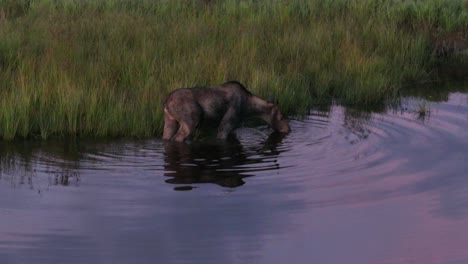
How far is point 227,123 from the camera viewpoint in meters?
11.2

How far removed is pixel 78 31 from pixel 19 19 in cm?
185

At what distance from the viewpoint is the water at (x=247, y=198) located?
22.7 feet

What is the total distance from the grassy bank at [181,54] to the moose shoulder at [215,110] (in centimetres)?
59

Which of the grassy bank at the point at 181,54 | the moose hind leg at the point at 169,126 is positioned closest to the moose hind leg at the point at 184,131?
the moose hind leg at the point at 169,126

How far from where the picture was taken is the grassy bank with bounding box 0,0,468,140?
Result: 37.4 feet

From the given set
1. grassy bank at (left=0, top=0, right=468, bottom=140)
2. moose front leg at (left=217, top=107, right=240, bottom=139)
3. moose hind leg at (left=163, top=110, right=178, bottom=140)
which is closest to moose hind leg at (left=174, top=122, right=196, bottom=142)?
moose hind leg at (left=163, top=110, right=178, bottom=140)

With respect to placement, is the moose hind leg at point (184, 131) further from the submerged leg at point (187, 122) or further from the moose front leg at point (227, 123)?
the moose front leg at point (227, 123)

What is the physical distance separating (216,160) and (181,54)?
430 centimetres

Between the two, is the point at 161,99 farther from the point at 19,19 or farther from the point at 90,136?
the point at 19,19

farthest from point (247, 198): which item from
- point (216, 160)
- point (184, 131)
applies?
point (184, 131)

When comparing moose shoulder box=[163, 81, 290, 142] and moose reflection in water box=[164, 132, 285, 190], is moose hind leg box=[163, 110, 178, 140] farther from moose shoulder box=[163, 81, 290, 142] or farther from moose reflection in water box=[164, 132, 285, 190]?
moose reflection in water box=[164, 132, 285, 190]

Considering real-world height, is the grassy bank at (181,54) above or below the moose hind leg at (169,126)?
above

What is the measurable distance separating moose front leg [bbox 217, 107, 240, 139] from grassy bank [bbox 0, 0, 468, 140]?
76 centimetres

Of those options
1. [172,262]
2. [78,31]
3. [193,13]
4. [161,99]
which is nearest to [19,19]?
[78,31]
